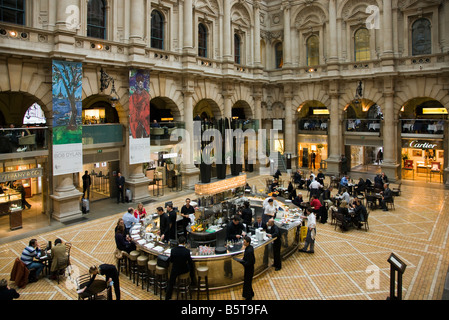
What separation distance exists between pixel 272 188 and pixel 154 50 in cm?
1092

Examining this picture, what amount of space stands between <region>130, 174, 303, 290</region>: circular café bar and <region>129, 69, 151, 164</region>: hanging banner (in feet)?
17.9

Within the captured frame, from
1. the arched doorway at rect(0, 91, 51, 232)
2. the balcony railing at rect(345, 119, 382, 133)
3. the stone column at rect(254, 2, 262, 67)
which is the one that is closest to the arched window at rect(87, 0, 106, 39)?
the arched doorway at rect(0, 91, 51, 232)

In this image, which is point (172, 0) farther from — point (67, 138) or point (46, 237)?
point (46, 237)

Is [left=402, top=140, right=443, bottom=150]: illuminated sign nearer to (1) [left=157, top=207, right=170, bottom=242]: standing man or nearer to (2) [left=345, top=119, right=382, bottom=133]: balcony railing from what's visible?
(2) [left=345, top=119, right=382, bottom=133]: balcony railing

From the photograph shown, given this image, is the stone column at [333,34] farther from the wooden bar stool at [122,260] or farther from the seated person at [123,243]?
the wooden bar stool at [122,260]

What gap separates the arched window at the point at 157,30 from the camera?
2081 centimetres

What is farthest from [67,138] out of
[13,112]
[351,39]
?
[351,39]

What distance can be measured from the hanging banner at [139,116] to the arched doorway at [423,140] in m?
18.6

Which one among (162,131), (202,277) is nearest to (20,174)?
(162,131)

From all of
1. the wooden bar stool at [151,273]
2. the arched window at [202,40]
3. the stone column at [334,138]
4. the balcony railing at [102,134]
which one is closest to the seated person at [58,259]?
the wooden bar stool at [151,273]

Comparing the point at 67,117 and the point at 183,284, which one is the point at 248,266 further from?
the point at 67,117

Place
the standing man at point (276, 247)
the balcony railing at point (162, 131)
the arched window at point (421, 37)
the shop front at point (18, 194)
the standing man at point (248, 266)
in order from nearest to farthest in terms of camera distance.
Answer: the standing man at point (248, 266) → the standing man at point (276, 247) → the shop front at point (18, 194) → the balcony railing at point (162, 131) → the arched window at point (421, 37)

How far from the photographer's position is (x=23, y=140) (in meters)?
14.2
